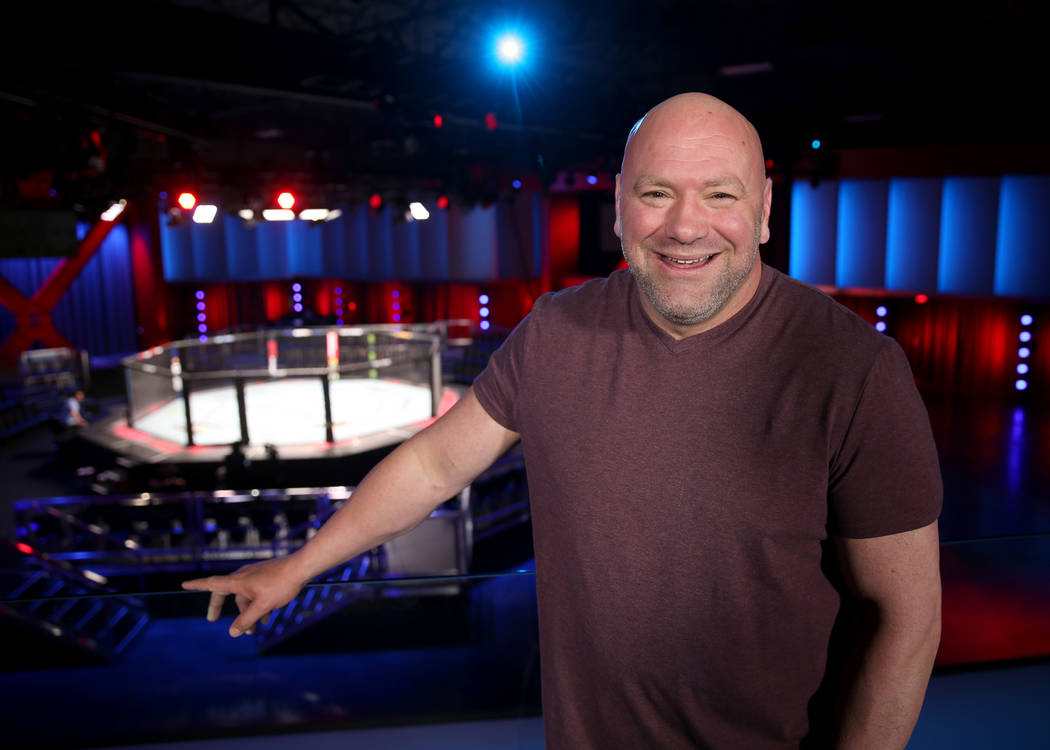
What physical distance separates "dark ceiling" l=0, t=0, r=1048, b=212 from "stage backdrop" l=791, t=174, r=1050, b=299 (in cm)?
204

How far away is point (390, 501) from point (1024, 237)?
15508 millimetres

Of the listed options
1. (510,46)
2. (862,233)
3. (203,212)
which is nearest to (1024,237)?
(862,233)

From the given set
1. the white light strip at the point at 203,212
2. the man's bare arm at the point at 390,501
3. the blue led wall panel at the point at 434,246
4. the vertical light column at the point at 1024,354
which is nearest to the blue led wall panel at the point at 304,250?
the blue led wall panel at the point at 434,246

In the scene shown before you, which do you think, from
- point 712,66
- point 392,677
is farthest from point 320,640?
point 712,66

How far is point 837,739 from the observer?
51.2 inches

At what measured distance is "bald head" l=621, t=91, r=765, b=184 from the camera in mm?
1260

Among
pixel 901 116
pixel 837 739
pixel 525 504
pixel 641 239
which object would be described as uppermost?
pixel 901 116

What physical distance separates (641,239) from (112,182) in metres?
11.6

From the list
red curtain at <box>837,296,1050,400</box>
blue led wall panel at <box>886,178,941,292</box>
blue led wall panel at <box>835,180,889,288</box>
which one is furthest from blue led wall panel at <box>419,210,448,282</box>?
blue led wall panel at <box>886,178,941,292</box>

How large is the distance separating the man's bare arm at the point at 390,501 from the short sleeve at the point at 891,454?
26.5 inches

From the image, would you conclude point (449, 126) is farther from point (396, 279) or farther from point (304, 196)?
point (396, 279)

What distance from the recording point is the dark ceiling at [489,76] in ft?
20.9

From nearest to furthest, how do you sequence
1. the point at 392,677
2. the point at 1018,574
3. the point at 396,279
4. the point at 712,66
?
Result: the point at 392,677
the point at 1018,574
the point at 712,66
the point at 396,279

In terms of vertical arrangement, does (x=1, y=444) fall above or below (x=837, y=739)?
below
